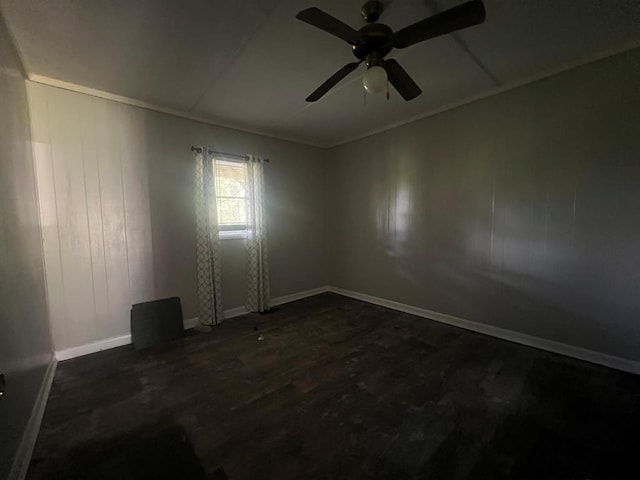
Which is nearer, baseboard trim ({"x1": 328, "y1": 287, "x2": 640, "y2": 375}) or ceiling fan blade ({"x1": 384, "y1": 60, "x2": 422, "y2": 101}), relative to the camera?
ceiling fan blade ({"x1": 384, "y1": 60, "x2": 422, "y2": 101})

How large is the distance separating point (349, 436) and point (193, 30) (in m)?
2.77


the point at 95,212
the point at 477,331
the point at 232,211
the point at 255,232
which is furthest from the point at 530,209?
the point at 95,212

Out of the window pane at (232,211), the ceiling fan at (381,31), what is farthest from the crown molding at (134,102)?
the ceiling fan at (381,31)

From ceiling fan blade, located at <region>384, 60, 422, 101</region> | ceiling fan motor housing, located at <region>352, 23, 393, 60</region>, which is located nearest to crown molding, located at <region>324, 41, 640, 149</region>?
ceiling fan blade, located at <region>384, 60, 422, 101</region>

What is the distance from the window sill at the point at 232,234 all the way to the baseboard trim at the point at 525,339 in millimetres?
2185

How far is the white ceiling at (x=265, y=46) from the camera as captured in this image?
1584 millimetres

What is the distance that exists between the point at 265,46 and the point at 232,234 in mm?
2210

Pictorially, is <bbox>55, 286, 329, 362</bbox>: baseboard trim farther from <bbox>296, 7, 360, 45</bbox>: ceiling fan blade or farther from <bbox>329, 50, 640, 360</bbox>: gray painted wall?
<bbox>296, 7, 360, 45</bbox>: ceiling fan blade

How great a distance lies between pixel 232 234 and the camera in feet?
11.4

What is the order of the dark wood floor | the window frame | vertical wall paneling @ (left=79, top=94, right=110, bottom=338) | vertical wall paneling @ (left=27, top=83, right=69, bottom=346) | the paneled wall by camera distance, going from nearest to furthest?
the dark wood floor, vertical wall paneling @ (left=27, top=83, right=69, bottom=346), the paneled wall, vertical wall paneling @ (left=79, top=94, right=110, bottom=338), the window frame

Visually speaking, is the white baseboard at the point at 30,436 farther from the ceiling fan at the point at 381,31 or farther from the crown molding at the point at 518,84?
the crown molding at the point at 518,84

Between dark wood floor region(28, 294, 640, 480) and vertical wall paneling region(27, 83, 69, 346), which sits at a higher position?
vertical wall paneling region(27, 83, 69, 346)

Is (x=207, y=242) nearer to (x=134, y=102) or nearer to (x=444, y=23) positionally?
(x=134, y=102)

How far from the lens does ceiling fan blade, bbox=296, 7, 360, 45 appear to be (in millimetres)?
1265
